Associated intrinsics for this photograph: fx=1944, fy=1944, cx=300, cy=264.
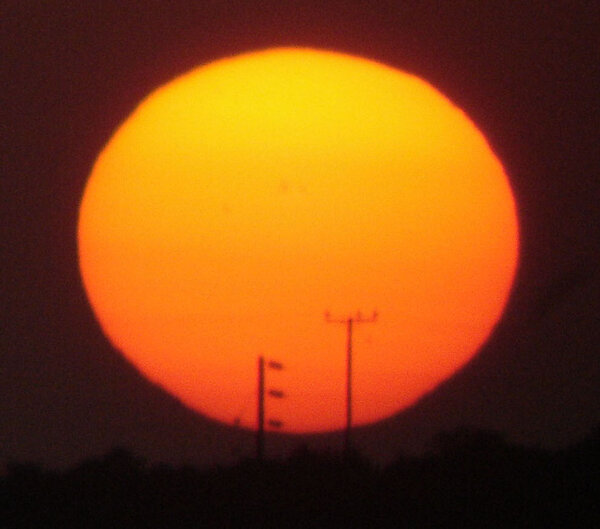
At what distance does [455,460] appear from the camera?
80.3 feet

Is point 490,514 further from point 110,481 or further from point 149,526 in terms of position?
point 110,481

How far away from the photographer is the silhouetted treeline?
20906 mm

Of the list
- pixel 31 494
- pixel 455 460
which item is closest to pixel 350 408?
pixel 455 460

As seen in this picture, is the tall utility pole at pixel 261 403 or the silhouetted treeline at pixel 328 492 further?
the tall utility pole at pixel 261 403

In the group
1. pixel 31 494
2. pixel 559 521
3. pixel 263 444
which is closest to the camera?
pixel 559 521

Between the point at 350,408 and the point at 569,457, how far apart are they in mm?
5275

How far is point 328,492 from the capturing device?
2212cm

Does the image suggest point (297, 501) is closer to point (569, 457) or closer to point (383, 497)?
point (383, 497)

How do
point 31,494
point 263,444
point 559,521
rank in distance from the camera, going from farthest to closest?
point 263,444 < point 31,494 < point 559,521

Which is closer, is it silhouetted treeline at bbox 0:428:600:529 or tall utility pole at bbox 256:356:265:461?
silhouetted treeline at bbox 0:428:600:529

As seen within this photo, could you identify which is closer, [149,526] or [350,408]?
[149,526]

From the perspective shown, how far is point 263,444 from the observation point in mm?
28219

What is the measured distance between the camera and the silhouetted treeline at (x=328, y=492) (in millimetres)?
20906

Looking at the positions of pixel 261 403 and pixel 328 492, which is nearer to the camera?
pixel 328 492
